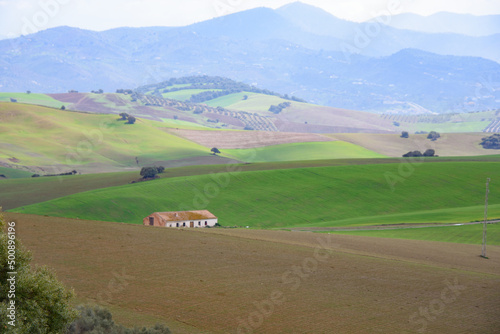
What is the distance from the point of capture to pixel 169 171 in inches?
4321

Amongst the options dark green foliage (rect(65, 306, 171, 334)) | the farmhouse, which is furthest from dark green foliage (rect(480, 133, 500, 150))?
dark green foliage (rect(65, 306, 171, 334))

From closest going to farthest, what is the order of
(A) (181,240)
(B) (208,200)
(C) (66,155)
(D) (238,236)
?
(A) (181,240)
(D) (238,236)
(B) (208,200)
(C) (66,155)

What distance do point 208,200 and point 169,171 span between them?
27417 mm

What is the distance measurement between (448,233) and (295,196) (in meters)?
28.5

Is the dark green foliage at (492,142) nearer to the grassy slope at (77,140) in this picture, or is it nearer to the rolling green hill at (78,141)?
the rolling green hill at (78,141)

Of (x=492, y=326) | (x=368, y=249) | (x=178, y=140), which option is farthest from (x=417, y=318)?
(x=178, y=140)

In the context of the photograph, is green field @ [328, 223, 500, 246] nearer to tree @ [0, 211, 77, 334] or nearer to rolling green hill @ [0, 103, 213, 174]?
tree @ [0, 211, 77, 334]

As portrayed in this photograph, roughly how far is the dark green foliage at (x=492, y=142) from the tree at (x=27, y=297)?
18184cm

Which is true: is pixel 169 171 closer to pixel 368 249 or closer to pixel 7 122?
pixel 368 249

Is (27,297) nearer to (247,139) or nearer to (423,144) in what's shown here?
(247,139)

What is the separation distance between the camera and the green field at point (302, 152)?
6422 inches

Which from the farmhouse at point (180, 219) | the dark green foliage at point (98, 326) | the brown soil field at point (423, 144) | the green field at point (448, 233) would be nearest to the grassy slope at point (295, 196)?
the farmhouse at point (180, 219)

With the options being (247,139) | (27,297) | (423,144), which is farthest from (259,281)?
(423,144)

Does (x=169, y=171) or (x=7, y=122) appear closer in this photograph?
(x=169, y=171)
